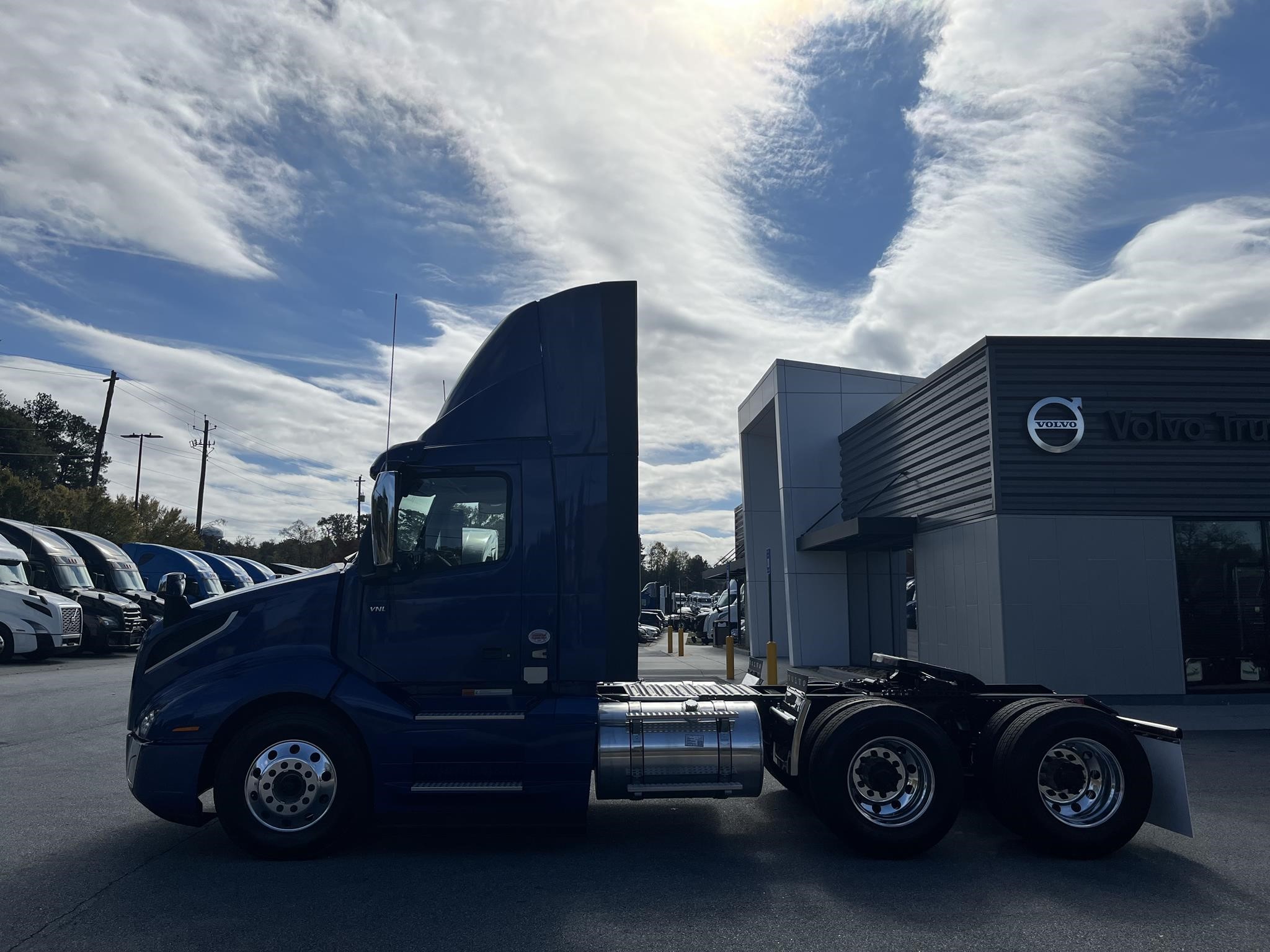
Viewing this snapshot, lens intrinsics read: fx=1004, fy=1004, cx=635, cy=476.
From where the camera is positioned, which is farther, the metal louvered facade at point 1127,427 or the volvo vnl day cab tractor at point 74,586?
the volvo vnl day cab tractor at point 74,586

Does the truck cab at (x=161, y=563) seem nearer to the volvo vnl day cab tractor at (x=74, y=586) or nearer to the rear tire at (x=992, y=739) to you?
the volvo vnl day cab tractor at (x=74, y=586)

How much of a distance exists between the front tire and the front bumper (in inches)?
6.0

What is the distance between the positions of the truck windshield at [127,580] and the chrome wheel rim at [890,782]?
27.2 meters

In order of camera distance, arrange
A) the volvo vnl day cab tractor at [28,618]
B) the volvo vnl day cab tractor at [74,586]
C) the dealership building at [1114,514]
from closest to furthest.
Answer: the dealership building at [1114,514] < the volvo vnl day cab tractor at [28,618] < the volvo vnl day cab tractor at [74,586]

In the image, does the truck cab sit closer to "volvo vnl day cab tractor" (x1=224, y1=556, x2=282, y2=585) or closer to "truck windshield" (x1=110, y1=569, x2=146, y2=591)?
"truck windshield" (x1=110, y1=569, x2=146, y2=591)

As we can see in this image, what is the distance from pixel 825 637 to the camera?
75.1 ft

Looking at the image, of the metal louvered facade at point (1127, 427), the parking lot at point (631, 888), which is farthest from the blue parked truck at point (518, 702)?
the metal louvered facade at point (1127, 427)

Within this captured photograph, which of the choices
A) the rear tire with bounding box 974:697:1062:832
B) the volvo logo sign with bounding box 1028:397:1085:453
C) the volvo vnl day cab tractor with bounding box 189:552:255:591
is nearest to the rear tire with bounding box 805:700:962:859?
the rear tire with bounding box 974:697:1062:832

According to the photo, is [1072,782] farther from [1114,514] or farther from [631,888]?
[1114,514]

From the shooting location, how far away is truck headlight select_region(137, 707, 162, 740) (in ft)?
21.1

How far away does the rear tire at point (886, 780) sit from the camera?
6414mm

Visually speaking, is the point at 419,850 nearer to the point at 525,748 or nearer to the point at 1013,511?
the point at 525,748

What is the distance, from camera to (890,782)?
6590 millimetres

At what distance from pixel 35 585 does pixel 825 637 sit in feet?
62.4
